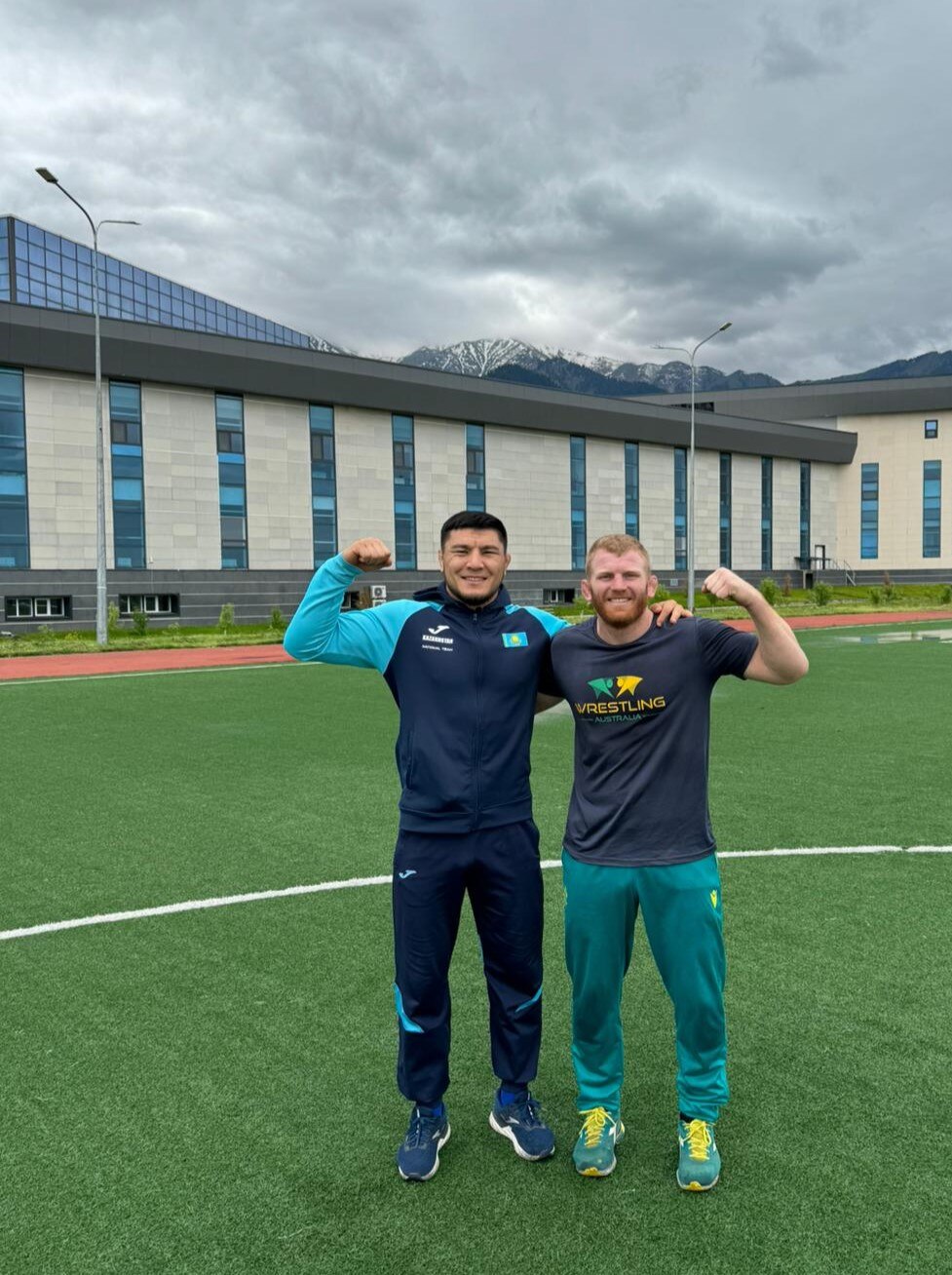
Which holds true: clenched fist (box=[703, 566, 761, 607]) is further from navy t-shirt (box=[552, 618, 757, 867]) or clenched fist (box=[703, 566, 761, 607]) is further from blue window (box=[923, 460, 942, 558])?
blue window (box=[923, 460, 942, 558])

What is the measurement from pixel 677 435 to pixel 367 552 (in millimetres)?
57010

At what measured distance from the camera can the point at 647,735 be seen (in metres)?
3.27

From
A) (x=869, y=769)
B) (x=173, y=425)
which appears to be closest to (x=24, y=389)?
(x=173, y=425)

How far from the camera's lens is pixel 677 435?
57.6 metres

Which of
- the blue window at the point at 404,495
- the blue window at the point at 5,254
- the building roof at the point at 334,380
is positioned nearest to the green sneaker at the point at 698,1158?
the building roof at the point at 334,380

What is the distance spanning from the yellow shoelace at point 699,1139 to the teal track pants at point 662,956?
0.12 ft

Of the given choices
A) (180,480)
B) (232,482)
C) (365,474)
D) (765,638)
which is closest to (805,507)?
(365,474)

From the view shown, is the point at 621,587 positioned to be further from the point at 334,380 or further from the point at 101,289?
the point at 101,289

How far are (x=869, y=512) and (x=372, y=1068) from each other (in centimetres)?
7171

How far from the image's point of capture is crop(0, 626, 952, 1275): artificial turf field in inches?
114

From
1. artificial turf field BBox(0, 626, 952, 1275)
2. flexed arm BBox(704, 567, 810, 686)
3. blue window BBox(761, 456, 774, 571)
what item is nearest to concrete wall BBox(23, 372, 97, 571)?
artificial turf field BBox(0, 626, 952, 1275)

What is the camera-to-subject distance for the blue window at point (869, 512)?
2694 inches

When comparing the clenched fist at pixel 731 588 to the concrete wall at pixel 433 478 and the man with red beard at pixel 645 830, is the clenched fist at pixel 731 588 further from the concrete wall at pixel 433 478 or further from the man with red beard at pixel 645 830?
the concrete wall at pixel 433 478

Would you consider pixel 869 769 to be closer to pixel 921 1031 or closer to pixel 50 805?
pixel 921 1031
